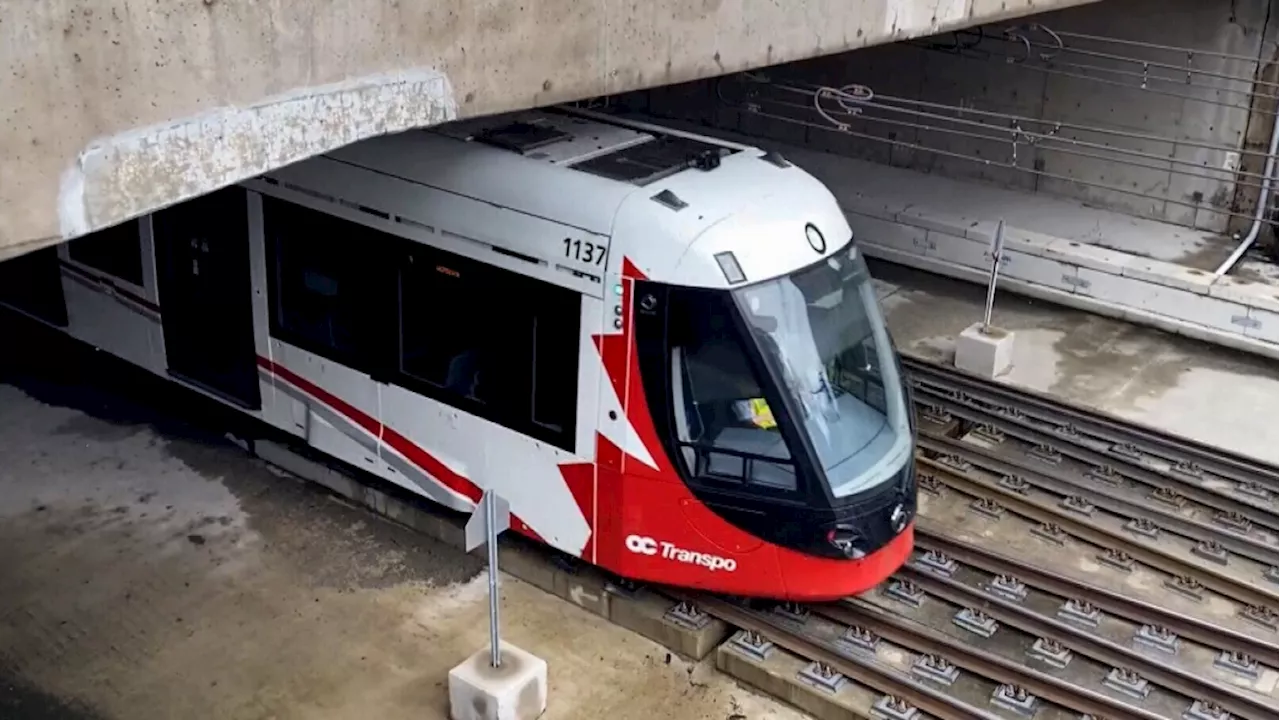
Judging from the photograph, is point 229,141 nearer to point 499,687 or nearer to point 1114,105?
point 499,687

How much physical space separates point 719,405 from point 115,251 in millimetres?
5487

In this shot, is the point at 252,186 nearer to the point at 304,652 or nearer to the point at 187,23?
the point at 304,652

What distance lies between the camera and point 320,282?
A: 9.17 m

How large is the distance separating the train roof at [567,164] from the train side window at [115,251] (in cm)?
231

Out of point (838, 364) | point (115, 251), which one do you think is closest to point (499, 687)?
point (838, 364)

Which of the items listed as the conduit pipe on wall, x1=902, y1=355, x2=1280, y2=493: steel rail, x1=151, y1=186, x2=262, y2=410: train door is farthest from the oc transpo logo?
the conduit pipe on wall

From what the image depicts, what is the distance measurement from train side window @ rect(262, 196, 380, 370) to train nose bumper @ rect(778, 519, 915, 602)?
318 cm

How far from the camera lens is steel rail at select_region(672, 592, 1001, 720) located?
763 cm

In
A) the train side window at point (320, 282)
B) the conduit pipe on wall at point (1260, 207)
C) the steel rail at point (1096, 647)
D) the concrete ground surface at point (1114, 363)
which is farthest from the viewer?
the conduit pipe on wall at point (1260, 207)

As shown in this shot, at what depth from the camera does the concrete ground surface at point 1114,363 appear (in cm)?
1184

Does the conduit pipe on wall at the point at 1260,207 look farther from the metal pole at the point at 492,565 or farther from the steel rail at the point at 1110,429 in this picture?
the metal pole at the point at 492,565

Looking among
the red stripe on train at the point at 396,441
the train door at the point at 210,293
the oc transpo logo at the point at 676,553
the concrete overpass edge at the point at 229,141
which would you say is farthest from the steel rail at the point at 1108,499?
the concrete overpass edge at the point at 229,141

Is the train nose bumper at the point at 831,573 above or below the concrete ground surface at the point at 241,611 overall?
above

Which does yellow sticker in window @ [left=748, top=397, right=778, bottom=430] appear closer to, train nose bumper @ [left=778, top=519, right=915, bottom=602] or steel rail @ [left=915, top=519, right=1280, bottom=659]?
train nose bumper @ [left=778, top=519, right=915, bottom=602]
